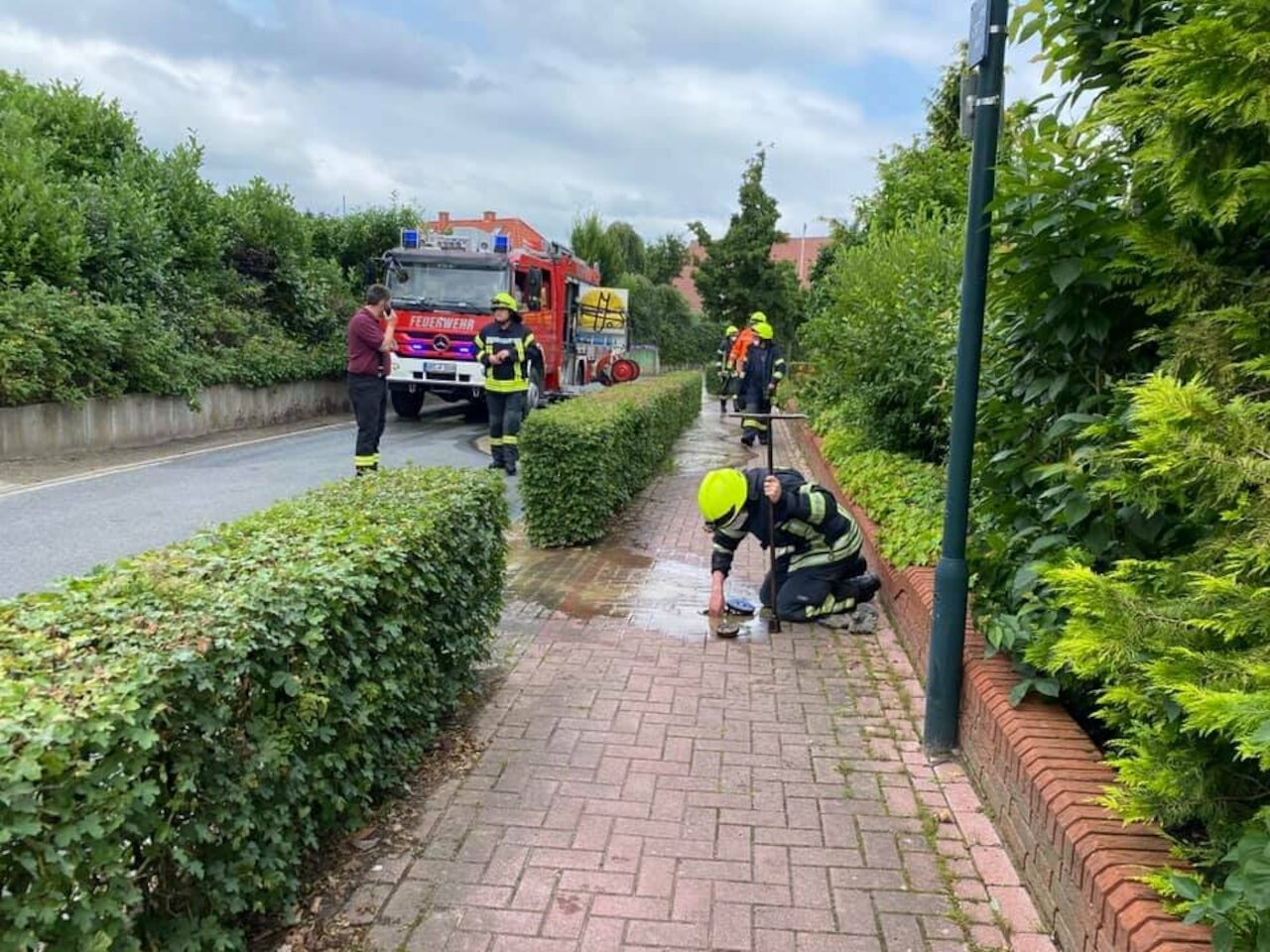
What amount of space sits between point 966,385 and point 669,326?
40835 millimetres

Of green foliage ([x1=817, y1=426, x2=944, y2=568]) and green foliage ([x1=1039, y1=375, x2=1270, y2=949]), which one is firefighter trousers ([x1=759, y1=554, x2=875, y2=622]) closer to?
green foliage ([x1=817, y1=426, x2=944, y2=568])

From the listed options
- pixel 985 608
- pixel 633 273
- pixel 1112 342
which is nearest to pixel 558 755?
pixel 985 608

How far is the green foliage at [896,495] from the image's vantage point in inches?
218

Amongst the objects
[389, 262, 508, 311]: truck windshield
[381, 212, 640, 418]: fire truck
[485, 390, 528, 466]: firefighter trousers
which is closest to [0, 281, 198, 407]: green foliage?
[381, 212, 640, 418]: fire truck

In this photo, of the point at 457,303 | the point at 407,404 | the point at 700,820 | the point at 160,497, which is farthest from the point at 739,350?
the point at 700,820

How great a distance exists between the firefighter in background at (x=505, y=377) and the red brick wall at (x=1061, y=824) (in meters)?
7.35

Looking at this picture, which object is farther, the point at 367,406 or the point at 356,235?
the point at 356,235

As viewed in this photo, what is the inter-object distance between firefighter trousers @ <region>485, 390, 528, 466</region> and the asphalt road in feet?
1.49

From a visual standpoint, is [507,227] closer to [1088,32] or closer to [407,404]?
[407,404]

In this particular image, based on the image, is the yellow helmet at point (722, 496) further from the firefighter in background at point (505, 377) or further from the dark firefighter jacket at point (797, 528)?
the firefighter in background at point (505, 377)

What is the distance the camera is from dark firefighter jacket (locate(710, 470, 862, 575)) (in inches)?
222

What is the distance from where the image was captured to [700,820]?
131 inches

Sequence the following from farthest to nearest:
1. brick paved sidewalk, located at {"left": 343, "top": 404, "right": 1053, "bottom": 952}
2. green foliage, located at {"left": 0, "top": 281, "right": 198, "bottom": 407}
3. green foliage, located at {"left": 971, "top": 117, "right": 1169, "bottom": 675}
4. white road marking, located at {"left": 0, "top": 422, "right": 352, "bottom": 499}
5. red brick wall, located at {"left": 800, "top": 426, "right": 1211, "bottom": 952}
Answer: green foliage, located at {"left": 0, "top": 281, "right": 198, "bottom": 407} < white road marking, located at {"left": 0, "top": 422, "right": 352, "bottom": 499} < green foliage, located at {"left": 971, "top": 117, "right": 1169, "bottom": 675} < brick paved sidewalk, located at {"left": 343, "top": 404, "right": 1053, "bottom": 952} < red brick wall, located at {"left": 800, "top": 426, "right": 1211, "bottom": 952}

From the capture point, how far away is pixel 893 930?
2727 mm
